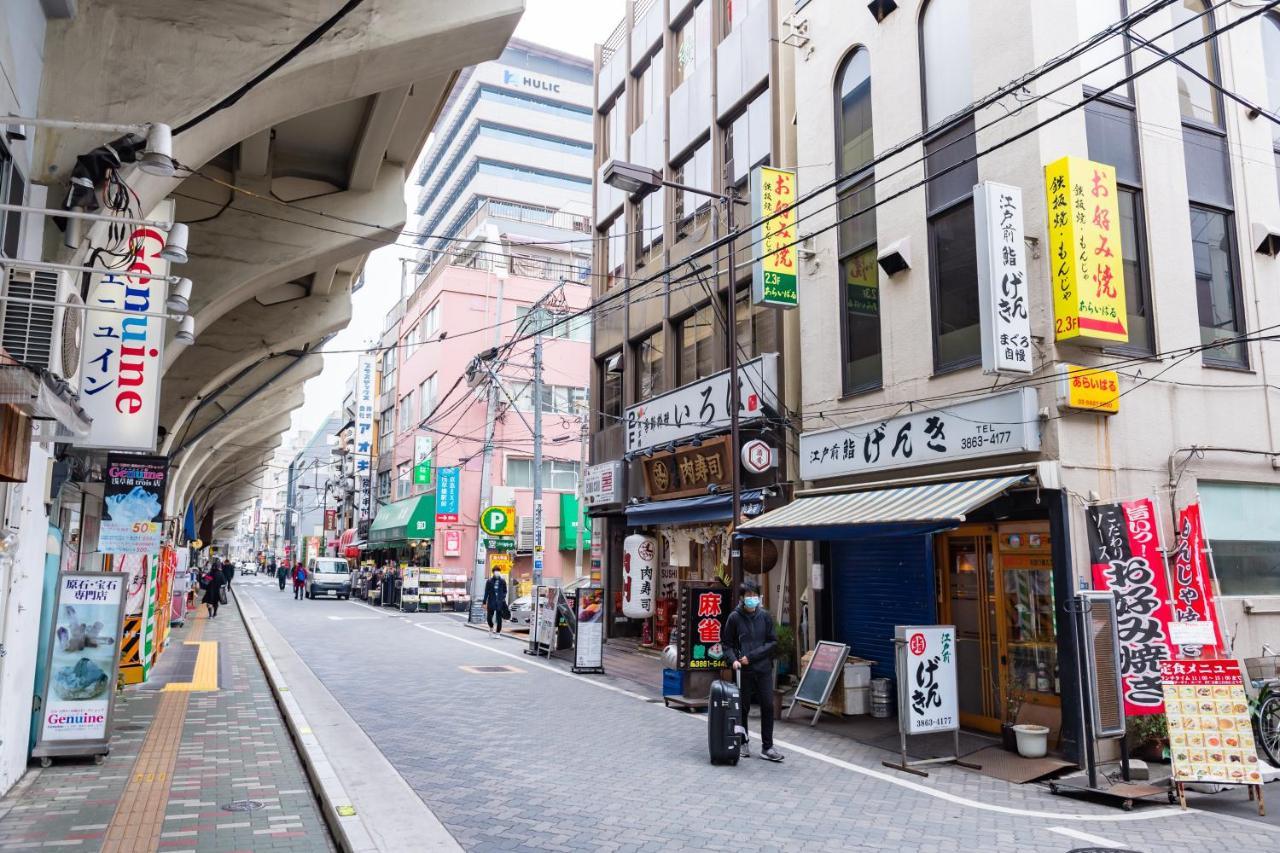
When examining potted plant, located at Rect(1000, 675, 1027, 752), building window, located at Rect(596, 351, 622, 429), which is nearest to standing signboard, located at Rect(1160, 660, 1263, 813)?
potted plant, located at Rect(1000, 675, 1027, 752)

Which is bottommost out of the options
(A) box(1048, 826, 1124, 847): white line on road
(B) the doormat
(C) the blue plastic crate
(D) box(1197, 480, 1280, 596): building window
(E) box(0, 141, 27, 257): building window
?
(A) box(1048, 826, 1124, 847): white line on road

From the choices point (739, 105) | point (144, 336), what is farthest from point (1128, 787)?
point (739, 105)

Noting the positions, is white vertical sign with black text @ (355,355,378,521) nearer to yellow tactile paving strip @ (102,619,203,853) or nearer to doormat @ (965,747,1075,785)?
yellow tactile paving strip @ (102,619,203,853)

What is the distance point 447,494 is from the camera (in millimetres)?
38031

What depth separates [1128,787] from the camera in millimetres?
8656

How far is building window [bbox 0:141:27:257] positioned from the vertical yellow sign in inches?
394

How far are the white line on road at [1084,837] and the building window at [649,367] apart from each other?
1371cm

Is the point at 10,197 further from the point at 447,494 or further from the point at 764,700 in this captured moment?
the point at 447,494

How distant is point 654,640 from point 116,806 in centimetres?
1378

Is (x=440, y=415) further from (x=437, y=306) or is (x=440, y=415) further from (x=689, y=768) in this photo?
(x=689, y=768)

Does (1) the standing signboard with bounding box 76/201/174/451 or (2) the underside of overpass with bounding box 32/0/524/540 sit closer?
(2) the underside of overpass with bounding box 32/0/524/540

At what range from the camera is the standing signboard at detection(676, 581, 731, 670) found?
13438 mm

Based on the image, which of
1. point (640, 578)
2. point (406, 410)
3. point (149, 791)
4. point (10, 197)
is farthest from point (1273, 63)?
point (406, 410)

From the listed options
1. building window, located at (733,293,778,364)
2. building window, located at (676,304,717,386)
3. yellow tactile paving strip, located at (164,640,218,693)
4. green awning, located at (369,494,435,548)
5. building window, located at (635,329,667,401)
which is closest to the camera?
yellow tactile paving strip, located at (164,640,218,693)
